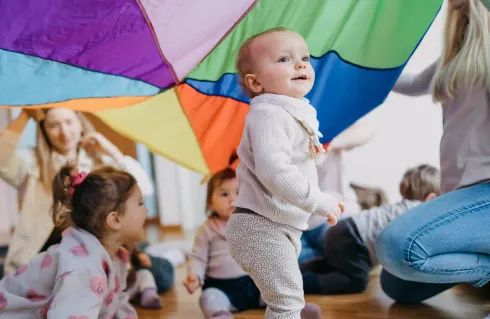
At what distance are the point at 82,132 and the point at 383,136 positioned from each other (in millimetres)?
1460

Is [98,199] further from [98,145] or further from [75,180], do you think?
[98,145]

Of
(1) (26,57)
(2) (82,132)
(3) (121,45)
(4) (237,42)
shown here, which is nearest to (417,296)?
(4) (237,42)

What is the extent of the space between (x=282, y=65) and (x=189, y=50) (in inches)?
16.2

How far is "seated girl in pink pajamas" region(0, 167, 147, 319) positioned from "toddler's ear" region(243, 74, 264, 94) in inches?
20.2

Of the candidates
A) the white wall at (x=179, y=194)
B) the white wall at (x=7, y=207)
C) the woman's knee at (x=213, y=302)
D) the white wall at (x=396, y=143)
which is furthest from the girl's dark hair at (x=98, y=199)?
A: the white wall at (x=7, y=207)

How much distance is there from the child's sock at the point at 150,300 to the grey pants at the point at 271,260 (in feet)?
2.32

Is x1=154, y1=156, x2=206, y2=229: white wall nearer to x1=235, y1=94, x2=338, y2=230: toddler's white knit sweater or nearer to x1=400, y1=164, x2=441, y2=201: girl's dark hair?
x1=400, y1=164, x2=441, y2=201: girl's dark hair

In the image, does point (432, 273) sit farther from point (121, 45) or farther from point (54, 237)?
point (54, 237)

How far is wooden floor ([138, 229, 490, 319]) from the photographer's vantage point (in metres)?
1.53

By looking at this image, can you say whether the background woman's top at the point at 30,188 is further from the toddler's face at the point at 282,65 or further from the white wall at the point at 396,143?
the white wall at the point at 396,143

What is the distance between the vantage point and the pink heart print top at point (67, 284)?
131 cm

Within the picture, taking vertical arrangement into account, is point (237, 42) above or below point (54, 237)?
above

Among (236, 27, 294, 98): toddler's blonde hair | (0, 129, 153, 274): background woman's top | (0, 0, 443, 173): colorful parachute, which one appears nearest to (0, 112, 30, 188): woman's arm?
(0, 129, 153, 274): background woman's top

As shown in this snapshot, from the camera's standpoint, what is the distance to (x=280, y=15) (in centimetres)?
142
